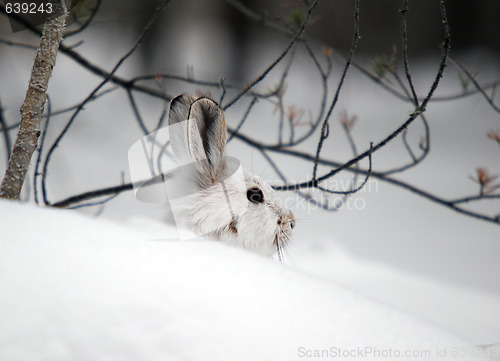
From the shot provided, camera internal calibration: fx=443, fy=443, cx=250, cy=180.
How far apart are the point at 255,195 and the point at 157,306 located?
0.92 m

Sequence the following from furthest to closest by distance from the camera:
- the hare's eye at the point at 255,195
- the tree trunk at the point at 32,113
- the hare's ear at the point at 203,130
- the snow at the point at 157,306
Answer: the hare's eye at the point at 255,195 < the hare's ear at the point at 203,130 < the tree trunk at the point at 32,113 < the snow at the point at 157,306

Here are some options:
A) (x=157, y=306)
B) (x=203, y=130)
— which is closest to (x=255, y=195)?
(x=203, y=130)

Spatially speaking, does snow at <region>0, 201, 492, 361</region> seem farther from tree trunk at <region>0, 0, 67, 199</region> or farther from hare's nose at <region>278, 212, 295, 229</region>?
hare's nose at <region>278, 212, 295, 229</region>

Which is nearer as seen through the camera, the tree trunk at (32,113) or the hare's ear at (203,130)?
the tree trunk at (32,113)

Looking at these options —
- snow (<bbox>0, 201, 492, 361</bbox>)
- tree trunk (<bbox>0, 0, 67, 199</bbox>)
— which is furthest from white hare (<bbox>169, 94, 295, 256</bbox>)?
snow (<bbox>0, 201, 492, 361</bbox>)

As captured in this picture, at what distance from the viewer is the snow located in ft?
1.85

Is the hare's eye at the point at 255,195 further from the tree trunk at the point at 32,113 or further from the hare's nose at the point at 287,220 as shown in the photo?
the tree trunk at the point at 32,113

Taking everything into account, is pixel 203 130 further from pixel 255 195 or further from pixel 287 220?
pixel 287 220

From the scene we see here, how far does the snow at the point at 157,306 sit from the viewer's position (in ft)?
1.85

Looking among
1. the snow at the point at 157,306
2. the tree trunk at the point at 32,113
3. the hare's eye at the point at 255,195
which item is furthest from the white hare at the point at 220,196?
the snow at the point at 157,306

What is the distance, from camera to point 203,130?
1426 mm

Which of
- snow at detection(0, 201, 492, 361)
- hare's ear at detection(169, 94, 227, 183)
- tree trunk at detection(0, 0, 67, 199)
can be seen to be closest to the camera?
snow at detection(0, 201, 492, 361)

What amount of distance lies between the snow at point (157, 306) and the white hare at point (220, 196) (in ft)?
1.88

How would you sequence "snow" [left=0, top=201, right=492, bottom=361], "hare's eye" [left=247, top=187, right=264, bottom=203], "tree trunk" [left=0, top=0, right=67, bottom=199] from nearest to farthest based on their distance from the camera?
"snow" [left=0, top=201, right=492, bottom=361] → "tree trunk" [left=0, top=0, right=67, bottom=199] → "hare's eye" [left=247, top=187, right=264, bottom=203]
